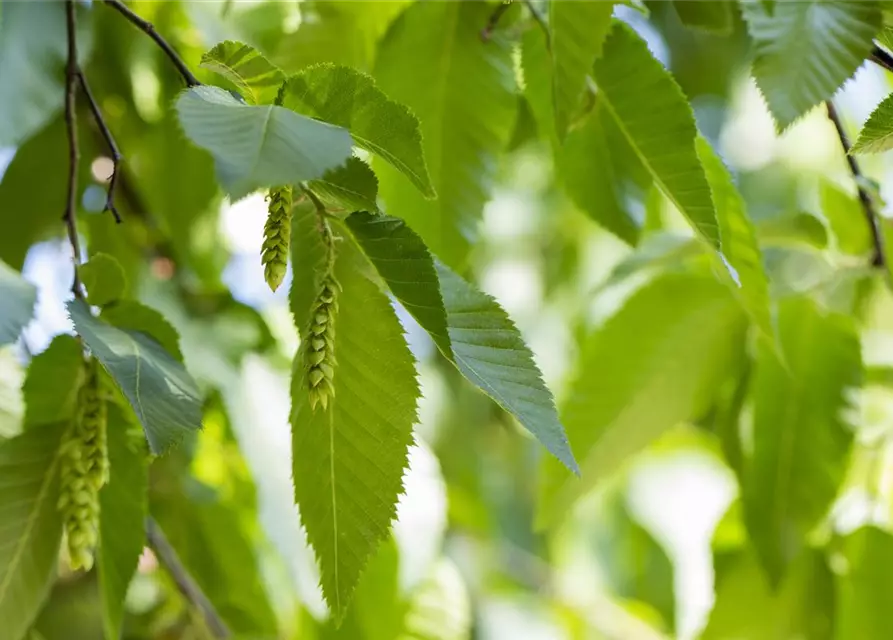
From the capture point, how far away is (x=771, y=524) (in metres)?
0.60

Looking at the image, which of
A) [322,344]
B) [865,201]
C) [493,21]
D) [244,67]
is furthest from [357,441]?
[865,201]

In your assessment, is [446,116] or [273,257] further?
→ [446,116]

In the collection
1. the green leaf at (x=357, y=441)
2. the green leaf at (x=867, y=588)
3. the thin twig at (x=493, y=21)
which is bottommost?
the green leaf at (x=867, y=588)

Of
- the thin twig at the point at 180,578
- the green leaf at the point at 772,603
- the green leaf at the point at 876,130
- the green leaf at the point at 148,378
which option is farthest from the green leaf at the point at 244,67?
the green leaf at the point at 772,603

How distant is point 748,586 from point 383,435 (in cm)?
44

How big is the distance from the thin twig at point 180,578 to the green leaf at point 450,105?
26 cm

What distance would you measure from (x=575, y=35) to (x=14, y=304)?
0.91ft

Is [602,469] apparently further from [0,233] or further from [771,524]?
[0,233]

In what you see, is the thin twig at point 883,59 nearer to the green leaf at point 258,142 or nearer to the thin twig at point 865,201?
the thin twig at point 865,201

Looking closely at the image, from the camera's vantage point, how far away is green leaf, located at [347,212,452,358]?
298 millimetres

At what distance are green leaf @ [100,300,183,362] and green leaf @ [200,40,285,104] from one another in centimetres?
14

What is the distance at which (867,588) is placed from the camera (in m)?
0.61

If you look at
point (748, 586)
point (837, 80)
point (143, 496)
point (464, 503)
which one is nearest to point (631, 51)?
point (837, 80)

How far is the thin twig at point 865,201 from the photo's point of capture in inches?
17.5
